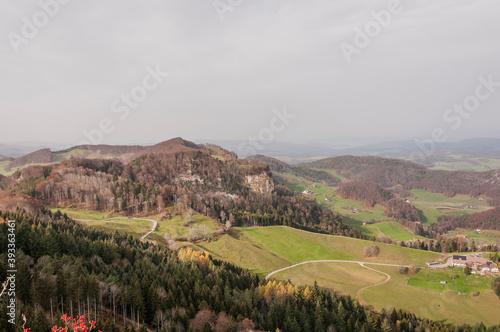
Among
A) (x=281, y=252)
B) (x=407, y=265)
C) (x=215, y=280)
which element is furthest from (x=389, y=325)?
(x=281, y=252)

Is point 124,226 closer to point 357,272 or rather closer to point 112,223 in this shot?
point 112,223

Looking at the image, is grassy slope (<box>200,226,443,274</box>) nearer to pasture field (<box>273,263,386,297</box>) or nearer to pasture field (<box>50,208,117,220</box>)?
pasture field (<box>273,263,386,297</box>)

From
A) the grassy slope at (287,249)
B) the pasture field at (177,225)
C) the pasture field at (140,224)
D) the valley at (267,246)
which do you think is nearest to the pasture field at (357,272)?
the grassy slope at (287,249)

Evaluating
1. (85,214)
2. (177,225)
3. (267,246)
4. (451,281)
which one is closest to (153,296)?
(177,225)

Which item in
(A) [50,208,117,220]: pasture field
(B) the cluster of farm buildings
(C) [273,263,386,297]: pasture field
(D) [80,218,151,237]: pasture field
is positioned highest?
(A) [50,208,117,220]: pasture field

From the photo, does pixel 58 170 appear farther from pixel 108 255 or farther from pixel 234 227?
pixel 108 255

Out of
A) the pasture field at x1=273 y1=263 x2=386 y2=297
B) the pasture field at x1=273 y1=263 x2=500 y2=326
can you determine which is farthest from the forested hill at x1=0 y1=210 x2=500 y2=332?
the pasture field at x1=273 y1=263 x2=386 y2=297
